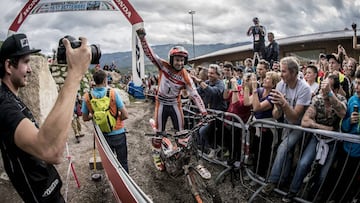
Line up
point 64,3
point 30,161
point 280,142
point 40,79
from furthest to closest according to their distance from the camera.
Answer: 1. point 64,3
2. point 40,79
3. point 280,142
4. point 30,161

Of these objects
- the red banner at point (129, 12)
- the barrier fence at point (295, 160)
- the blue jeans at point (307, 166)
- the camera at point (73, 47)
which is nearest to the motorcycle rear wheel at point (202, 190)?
the barrier fence at point (295, 160)

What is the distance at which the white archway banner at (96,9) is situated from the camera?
9.51 metres

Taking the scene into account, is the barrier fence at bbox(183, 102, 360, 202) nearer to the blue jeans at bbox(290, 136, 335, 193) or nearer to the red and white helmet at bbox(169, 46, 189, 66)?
the blue jeans at bbox(290, 136, 335, 193)

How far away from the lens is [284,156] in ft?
12.9

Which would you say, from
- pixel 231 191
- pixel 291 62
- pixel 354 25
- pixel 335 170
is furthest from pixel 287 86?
pixel 354 25

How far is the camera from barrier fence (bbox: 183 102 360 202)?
11.5 feet

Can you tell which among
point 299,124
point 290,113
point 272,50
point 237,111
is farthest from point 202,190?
point 272,50

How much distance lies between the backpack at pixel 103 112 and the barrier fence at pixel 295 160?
1678 millimetres

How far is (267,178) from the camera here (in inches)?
164

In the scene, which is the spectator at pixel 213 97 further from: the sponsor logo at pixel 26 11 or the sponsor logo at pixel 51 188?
the sponsor logo at pixel 26 11

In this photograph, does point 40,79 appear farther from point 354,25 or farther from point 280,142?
point 354,25

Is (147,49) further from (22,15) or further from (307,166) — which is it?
(22,15)

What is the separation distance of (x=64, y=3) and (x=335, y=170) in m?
11.1

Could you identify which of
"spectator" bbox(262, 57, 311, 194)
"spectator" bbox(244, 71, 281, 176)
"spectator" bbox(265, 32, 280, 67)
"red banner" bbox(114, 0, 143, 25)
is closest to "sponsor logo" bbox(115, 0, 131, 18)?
"red banner" bbox(114, 0, 143, 25)
